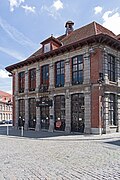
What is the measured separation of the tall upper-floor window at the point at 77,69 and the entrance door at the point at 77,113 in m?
1.59

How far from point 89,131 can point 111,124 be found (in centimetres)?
262

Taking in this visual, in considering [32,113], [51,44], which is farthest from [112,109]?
[32,113]

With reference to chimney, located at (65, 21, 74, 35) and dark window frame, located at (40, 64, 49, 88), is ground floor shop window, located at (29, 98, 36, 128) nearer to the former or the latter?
dark window frame, located at (40, 64, 49, 88)

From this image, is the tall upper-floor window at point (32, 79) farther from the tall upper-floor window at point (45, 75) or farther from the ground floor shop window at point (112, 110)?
the ground floor shop window at point (112, 110)

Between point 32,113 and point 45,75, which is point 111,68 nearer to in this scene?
point 45,75

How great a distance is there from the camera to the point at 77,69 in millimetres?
24672

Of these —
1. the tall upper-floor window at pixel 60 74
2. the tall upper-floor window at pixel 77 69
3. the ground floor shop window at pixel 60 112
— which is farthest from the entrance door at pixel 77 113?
the tall upper-floor window at pixel 60 74

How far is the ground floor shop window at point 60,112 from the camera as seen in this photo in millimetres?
25844

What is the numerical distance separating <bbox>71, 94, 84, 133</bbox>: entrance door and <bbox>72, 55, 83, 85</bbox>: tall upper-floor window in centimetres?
159

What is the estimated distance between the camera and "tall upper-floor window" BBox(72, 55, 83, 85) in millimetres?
24344

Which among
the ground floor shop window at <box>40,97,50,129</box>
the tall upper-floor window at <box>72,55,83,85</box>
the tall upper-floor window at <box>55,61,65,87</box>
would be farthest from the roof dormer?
the ground floor shop window at <box>40,97,50,129</box>

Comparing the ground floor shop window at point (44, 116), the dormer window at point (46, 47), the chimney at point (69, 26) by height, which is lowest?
the ground floor shop window at point (44, 116)

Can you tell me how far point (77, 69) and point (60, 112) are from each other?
5.23m

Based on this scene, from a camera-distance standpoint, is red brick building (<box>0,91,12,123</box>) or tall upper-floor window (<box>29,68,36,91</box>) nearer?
tall upper-floor window (<box>29,68,36,91</box>)
